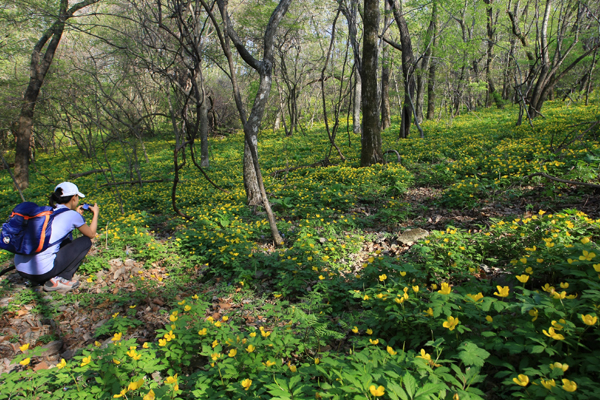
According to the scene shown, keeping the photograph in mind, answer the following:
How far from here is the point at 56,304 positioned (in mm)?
3422

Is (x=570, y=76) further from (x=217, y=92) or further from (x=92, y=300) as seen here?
(x=92, y=300)

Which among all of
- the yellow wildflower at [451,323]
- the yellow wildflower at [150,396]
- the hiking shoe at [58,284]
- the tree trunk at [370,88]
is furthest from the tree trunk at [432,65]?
the yellow wildflower at [150,396]

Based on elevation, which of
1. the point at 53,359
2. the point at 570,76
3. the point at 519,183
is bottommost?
the point at 53,359

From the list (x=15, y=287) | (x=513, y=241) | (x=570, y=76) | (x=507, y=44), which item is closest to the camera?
(x=513, y=241)

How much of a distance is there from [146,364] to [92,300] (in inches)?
82.7

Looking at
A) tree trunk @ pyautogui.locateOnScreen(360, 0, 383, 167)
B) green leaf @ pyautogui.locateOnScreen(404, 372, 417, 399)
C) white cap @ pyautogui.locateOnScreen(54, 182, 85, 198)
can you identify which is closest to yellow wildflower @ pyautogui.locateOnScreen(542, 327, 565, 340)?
green leaf @ pyautogui.locateOnScreen(404, 372, 417, 399)

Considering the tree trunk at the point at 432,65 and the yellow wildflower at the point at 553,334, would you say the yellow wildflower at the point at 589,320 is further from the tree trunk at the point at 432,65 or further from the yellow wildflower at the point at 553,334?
the tree trunk at the point at 432,65

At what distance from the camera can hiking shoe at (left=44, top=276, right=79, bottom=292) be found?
361 centimetres

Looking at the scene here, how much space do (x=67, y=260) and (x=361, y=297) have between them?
367cm

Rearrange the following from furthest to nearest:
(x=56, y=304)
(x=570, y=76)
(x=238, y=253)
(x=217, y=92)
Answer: (x=217, y=92) → (x=570, y=76) → (x=238, y=253) → (x=56, y=304)

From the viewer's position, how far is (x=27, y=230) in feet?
10.9

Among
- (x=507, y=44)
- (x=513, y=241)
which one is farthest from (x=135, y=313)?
(x=507, y=44)

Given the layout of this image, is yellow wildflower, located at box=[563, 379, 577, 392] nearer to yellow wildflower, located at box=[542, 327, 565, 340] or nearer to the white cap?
yellow wildflower, located at box=[542, 327, 565, 340]

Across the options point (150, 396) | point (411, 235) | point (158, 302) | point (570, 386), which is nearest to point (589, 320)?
point (570, 386)
